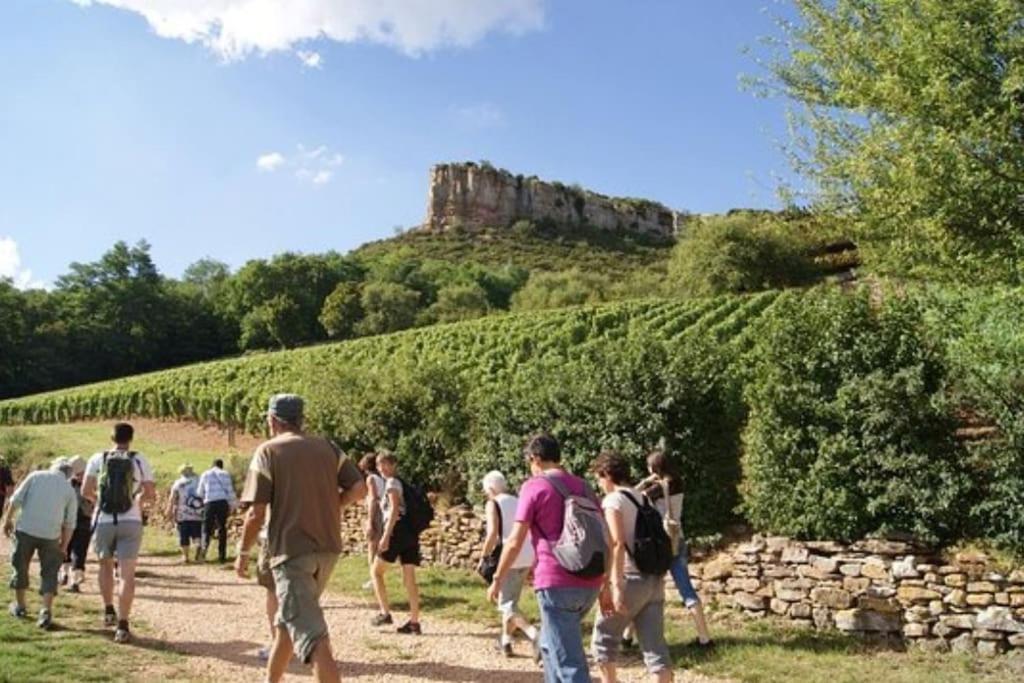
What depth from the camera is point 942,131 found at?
8.55 meters

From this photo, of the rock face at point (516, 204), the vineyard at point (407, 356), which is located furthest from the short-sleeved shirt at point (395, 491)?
the rock face at point (516, 204)

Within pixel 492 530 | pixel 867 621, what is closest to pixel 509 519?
pixel 492 530

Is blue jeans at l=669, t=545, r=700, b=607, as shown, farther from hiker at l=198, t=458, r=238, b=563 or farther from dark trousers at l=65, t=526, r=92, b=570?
hiker at l=198, t=458, r=238, b=563

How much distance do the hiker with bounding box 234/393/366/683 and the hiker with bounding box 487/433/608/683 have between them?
1.12 meters

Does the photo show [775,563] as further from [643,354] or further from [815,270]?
[815,270]

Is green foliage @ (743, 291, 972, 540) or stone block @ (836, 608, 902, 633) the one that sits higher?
green foliage @ (743, 291, 972, 540)

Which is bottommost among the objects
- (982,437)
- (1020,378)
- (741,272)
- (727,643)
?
(727,643)

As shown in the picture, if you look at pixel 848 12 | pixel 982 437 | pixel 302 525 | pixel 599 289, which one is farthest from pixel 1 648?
pixel 599 289

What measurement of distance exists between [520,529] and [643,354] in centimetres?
652

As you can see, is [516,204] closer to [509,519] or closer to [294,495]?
[509,519]

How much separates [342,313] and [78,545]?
59.8 m

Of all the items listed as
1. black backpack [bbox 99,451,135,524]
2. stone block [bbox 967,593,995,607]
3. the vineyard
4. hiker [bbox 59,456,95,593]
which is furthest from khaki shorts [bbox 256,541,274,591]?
the vineyard

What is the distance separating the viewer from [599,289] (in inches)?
2480

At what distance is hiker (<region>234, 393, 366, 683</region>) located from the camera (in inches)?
192
